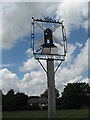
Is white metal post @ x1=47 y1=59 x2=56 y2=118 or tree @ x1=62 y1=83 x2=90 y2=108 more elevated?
white metal post @ x1=47 y1=59 x2=56 y2=118

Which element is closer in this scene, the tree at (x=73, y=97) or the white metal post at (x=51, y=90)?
the white metal post at (x=51, y=90)

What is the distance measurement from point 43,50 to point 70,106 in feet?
158

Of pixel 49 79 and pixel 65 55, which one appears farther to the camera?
pixel 65 55

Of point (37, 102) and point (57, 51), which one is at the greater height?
point (57, 51)

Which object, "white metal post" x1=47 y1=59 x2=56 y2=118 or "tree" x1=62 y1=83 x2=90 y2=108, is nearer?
"white metal post" x1=47 y1=59 x2=56 y2=118

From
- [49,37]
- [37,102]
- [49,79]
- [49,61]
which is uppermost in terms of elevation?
[49,37]

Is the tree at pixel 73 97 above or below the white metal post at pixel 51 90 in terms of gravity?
below

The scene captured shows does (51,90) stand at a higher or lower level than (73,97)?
higher

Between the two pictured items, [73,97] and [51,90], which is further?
[73,97]

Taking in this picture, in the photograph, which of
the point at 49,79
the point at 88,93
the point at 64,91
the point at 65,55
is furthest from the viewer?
the point at 88,93

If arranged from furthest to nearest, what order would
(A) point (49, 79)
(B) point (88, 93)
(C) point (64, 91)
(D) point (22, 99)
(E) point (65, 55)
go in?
(B) point (88, 93) → (C) point (64, 91) → (D) point (22, 99) → (E) point (65, 55) → (A) point (49, 79)

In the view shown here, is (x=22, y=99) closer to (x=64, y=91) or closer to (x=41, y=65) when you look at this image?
(x=64, y=91)

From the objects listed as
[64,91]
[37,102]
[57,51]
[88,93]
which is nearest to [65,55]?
[57,51]

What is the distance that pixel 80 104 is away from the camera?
6588 centimetres
